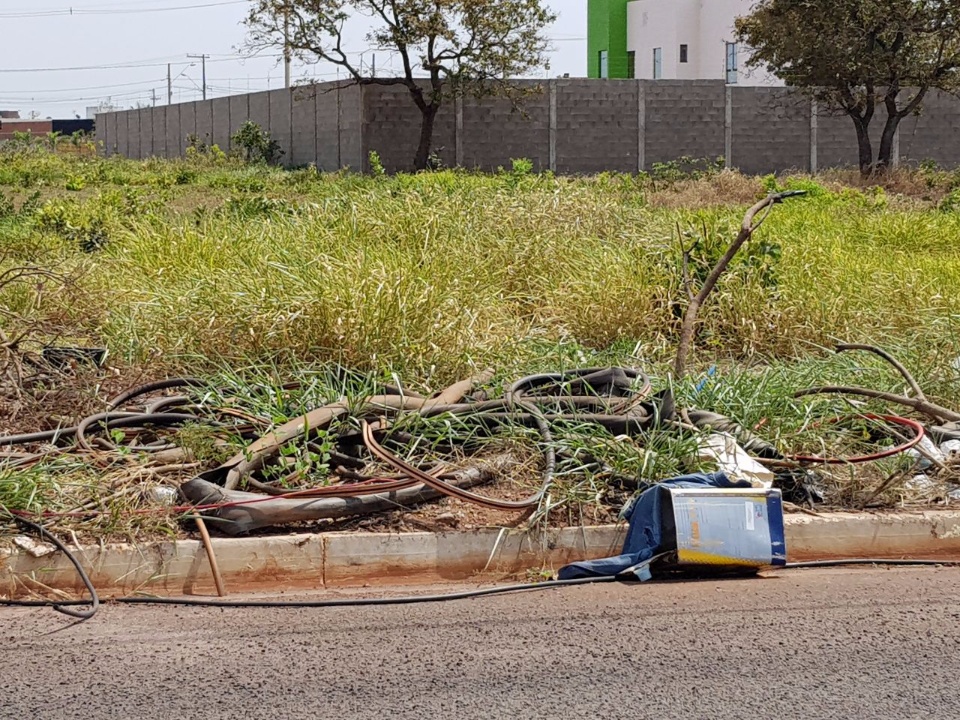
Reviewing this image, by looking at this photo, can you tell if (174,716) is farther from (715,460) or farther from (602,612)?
(715,460)

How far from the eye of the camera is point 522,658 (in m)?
4.18

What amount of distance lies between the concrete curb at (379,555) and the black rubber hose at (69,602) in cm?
6

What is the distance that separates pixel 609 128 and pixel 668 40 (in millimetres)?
15802

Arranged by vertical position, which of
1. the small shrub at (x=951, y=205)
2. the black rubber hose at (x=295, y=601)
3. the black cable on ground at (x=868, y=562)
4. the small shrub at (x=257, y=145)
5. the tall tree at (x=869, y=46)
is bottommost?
the black cable on ground at (x=868, y=562)

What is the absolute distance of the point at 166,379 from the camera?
7.12m

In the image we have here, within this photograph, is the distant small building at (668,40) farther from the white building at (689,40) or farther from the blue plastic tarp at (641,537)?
the blue plastic tarp at (641,537)

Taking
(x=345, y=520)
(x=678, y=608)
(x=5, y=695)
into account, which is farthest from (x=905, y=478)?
(x=5, y=695)

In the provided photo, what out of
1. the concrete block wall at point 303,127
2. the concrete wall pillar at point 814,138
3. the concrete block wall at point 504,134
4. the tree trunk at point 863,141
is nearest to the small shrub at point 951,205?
the tree trunk at point 863,141

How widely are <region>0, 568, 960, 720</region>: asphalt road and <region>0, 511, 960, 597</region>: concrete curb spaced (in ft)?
1.16

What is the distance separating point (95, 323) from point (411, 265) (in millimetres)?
2388

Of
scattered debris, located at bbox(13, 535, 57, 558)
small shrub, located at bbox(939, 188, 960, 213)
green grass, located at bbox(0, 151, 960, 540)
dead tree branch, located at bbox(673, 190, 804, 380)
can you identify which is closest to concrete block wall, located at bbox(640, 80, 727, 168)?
small shrub, located at bbox(939, 188, 960, 213)

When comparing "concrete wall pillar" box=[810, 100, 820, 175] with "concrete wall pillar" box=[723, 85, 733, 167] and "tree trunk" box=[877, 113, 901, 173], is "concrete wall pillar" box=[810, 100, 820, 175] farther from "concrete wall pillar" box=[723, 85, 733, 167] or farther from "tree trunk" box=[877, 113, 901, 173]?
"tree trunk" box=[877, 113, 901, 173]

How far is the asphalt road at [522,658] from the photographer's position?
149 inches

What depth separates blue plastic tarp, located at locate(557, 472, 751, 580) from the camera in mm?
5148
